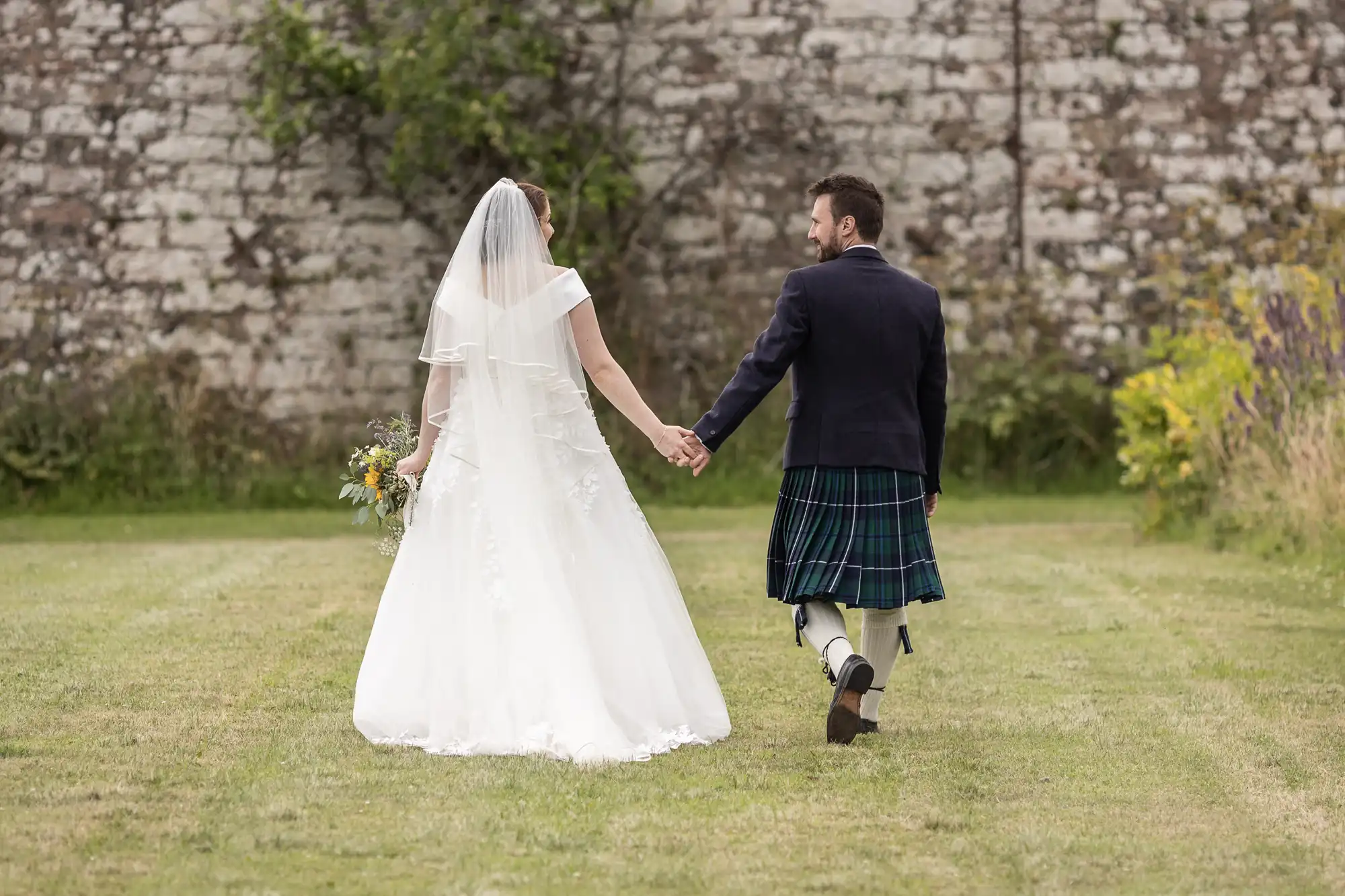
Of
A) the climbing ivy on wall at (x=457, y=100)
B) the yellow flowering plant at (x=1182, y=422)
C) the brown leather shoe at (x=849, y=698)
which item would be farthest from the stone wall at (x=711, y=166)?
the brown leather shoe at (x=849, y=698)

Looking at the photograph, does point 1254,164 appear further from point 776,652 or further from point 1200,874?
point 1200,874

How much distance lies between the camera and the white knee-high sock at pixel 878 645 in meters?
5.27

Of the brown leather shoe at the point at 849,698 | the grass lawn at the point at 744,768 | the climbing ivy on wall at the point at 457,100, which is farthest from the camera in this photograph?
the climbing ivy on wall at the point at 457,100

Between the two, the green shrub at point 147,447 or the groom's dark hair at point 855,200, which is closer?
the groom's dark hair at point 855,200

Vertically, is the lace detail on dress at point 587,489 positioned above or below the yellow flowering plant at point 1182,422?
above

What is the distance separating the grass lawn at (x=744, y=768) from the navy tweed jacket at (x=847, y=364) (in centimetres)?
83

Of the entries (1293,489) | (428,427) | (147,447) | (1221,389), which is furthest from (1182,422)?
(147,447)

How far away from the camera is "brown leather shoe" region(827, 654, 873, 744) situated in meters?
4.98

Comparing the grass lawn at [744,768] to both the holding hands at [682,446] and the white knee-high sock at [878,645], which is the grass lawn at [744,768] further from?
the holding hands at [682,446]

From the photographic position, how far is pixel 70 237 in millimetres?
13680

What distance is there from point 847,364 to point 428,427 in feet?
4.07

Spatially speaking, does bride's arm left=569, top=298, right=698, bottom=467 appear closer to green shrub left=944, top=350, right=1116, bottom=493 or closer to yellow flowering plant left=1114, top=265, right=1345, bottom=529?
yellow flowering plant left=1114, top=265, right=1345, bottom=529

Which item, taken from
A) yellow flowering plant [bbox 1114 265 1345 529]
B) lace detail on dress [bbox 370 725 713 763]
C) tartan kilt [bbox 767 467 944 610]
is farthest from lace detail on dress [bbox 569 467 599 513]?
yellow flowering plant [bbox 1114 265 1345 529]

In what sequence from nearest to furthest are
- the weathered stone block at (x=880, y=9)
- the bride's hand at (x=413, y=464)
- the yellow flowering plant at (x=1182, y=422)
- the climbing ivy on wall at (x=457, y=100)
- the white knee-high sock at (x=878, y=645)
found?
the white knee-high sock at (x=878, y=645), the bride's hand at (x=413, y=464), the yellow flowering plant at (x=1182, y=422), the climbing ivy on wall at (x=457, y=100), the weathered stone block at (x=880, y=9)
